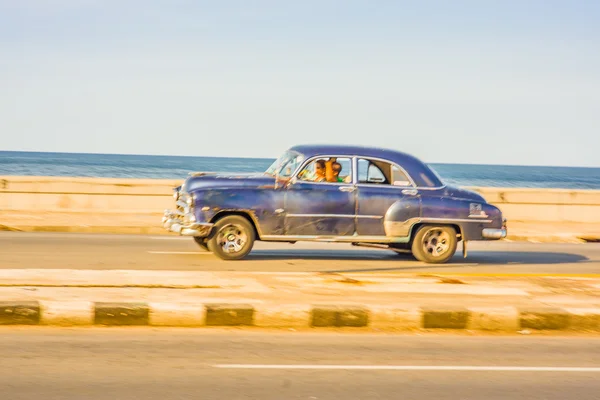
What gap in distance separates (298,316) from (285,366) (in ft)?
6.16

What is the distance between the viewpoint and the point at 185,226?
14.6m

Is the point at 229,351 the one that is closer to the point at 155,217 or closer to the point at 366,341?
the point at 366,341

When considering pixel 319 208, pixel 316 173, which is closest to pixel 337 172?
pixel 316 173

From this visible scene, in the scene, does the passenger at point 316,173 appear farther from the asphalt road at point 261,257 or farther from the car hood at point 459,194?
the car hood at point 459,194

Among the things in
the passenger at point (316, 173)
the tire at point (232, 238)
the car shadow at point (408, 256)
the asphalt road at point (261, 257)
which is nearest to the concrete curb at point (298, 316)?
the asphalt road at point (261, 257)

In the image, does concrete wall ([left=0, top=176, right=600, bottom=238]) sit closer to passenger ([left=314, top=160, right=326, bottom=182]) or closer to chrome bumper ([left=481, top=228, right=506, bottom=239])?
passenger ([left=314, top=160, right=326, bottom=182])

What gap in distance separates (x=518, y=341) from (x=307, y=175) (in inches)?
241

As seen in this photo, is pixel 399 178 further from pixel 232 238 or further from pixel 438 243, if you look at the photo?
pixel 232 238

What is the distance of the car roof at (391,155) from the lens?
1503 centimetres

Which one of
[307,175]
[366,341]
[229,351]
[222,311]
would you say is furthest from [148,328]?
[307,175]

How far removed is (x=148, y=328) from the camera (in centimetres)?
923

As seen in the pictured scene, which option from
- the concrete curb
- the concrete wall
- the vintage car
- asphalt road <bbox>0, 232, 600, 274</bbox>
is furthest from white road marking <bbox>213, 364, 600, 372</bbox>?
the concrete wall

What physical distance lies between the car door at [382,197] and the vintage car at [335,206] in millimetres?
15

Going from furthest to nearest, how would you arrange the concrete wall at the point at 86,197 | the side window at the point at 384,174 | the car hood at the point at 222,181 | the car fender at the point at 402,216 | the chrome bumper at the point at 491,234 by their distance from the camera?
1. the concrete wall at the point at 86,197
2. the chrome bumper at the point at 491,234
3. the side window at the point at 384,174
4. the car fender at the point at 402,216
5. the car hood at the point at 222,181
